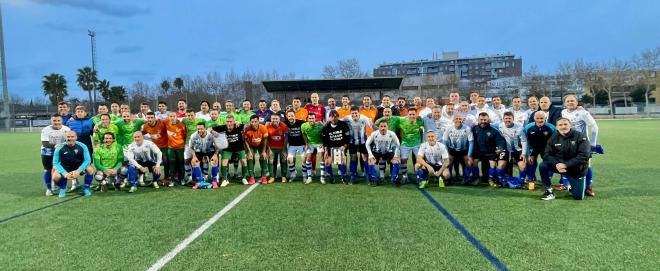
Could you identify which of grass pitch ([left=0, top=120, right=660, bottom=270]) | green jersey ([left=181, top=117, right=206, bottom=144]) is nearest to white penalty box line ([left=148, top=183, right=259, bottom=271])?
grass pitch ([left=0, top=120, right=660, bottom=270])

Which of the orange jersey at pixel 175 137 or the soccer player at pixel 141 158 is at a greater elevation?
the orange jersey at pixel 175 137

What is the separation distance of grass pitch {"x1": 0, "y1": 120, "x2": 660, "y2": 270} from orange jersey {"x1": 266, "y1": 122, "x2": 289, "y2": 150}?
4.09ft

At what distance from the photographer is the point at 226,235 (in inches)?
189

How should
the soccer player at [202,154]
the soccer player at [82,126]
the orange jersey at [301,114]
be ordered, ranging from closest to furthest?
the soccer player at [202,154] → the soccer player at [82,126] → the orange jersey at [301,114]

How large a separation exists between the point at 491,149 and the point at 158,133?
22.0ft

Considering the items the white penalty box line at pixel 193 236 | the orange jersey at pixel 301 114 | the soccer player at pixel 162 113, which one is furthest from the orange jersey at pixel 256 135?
the soccer player at pixel 162 113

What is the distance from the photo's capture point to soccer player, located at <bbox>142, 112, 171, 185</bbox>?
333 inches

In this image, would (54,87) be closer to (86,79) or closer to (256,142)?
(86,79)

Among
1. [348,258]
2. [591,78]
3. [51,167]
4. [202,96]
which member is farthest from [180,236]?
[591,78]

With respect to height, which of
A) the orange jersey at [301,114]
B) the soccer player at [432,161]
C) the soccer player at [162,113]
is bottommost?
the soccer player at [432,161]

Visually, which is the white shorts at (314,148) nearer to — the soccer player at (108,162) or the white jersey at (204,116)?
the white jersey at (204,116)

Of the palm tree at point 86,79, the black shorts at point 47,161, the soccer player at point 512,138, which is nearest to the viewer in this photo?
the soccer player at point 512,138

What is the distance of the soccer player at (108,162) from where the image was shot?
7.84 meters

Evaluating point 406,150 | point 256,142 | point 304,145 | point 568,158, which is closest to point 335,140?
point 304,145
